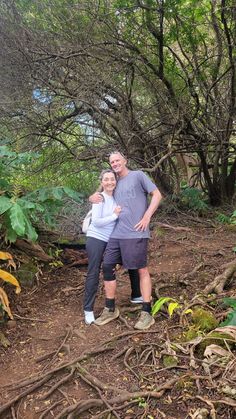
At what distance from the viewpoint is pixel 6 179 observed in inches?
192

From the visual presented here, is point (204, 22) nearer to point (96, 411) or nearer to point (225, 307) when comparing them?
point (225, 307)

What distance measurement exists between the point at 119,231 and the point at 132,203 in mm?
282

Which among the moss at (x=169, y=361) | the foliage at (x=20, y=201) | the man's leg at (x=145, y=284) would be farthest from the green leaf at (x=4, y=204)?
the moss at (x=169, y=361)

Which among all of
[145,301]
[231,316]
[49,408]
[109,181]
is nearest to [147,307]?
[145,301]

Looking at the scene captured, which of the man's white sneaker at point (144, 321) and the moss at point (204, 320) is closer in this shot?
the moss at point (204, 320)

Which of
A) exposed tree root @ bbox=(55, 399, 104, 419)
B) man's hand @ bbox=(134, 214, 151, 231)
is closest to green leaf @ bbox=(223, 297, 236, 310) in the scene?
man's hand @ bbox=(134, 214, 151, 231)

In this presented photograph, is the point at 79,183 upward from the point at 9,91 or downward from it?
downward

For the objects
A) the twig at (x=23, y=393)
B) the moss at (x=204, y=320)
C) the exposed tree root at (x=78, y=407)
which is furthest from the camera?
the moss at (x=204, y=320)

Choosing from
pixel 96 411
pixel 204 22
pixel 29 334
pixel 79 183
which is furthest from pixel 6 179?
pixel 204 22

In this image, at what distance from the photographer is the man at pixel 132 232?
3916 millimetres

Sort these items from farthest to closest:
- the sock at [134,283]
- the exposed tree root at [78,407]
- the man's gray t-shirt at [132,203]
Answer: the sock at [134,283]
the man's gray t-shirt at [132,203]
the exposed tree root at [78,407]

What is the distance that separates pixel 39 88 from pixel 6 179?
245 centimetres

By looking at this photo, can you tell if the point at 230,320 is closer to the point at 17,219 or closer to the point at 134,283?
the point at 134,283

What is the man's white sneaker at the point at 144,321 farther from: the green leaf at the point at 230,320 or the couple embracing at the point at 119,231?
the green leaf at the point at 230,320
